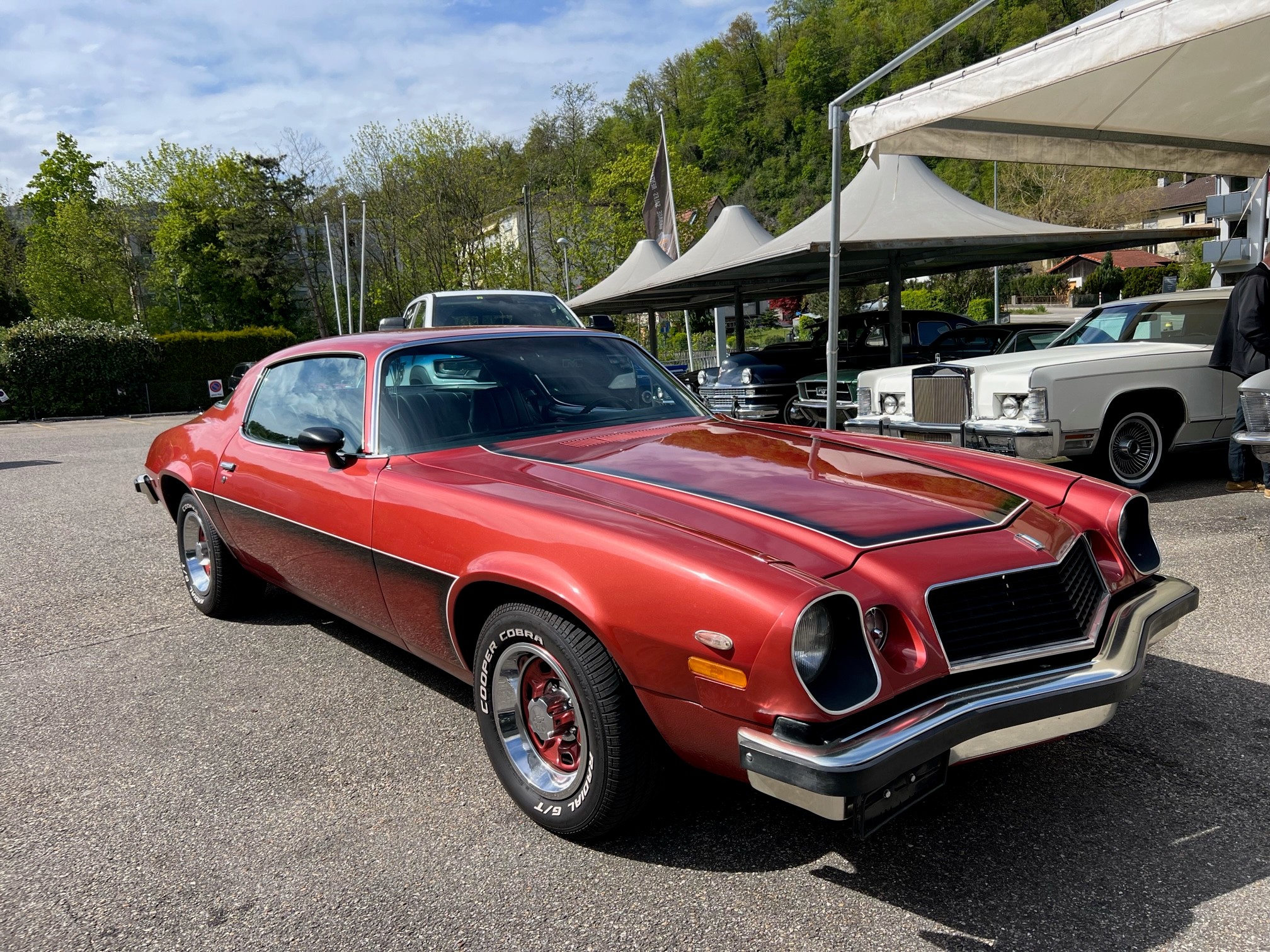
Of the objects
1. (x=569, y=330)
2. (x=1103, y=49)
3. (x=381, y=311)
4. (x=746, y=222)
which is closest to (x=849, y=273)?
(x=746, y=222)

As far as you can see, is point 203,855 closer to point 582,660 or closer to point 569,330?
point 582,660

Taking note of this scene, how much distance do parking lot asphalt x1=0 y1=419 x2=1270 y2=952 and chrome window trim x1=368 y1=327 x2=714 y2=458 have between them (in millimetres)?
1048

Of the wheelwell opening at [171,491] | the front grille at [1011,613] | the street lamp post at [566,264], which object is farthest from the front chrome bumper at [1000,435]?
the street lamp post at [566,264]

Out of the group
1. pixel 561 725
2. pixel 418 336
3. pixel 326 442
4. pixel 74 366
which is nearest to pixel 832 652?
pixel 561 725

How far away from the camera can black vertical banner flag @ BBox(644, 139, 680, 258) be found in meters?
22.3

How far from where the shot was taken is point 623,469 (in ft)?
9.41

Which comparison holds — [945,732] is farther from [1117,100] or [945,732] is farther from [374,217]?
[374,217]

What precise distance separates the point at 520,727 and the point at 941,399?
536 centimetres

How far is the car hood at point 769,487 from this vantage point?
2.30 metres

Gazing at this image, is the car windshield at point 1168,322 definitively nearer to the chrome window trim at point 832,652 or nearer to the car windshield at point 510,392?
the car windshield at point 510,392

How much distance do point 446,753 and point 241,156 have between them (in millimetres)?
50376

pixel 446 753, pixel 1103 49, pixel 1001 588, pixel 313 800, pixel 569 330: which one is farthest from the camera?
pixel 1103 49

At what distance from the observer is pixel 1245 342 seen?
6246mm

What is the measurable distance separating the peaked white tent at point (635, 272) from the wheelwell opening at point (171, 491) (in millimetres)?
17184
